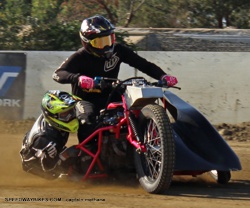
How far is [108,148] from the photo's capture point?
647 cm

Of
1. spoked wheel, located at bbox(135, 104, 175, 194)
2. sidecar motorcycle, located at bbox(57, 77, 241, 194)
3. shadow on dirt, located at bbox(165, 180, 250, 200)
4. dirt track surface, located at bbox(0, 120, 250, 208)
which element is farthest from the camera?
shadow on dirt, located at bbox(165, 180, 250, 200)

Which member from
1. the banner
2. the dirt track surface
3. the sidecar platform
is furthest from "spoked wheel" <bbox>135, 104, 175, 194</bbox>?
the banner

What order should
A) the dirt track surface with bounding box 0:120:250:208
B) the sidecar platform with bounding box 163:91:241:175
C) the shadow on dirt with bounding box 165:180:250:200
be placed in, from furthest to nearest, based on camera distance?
the sidecar platform with bounding box 163:91:241:175 < the shadow on dirt with bounding box 165:180:250:200 < the dirt track surface with bounding box 0:120:250:208

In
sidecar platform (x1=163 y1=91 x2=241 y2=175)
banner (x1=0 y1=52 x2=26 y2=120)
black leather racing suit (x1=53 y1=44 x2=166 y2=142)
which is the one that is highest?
black leather racing suit (x1=53 y1=44 x2=166 y2=142)

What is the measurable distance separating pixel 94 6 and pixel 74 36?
330 inches

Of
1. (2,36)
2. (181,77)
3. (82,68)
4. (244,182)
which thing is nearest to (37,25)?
(2,36)

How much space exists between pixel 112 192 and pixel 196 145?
40.1 inches

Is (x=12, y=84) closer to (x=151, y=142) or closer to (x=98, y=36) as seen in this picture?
(x=98, y=36)

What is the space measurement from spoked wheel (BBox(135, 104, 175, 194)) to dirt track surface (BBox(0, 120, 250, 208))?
5.5 inches

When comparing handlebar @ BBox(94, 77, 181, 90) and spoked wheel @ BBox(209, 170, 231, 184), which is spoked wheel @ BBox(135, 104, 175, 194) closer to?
handlebar @ BBox(94, 77, 181, 90)

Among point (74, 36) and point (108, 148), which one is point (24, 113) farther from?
point (108, 148)

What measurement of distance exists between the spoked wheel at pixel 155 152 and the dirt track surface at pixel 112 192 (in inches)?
5.5

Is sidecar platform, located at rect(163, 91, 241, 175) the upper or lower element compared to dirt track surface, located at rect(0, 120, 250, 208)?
upper

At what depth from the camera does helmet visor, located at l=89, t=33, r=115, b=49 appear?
21.5 feet
